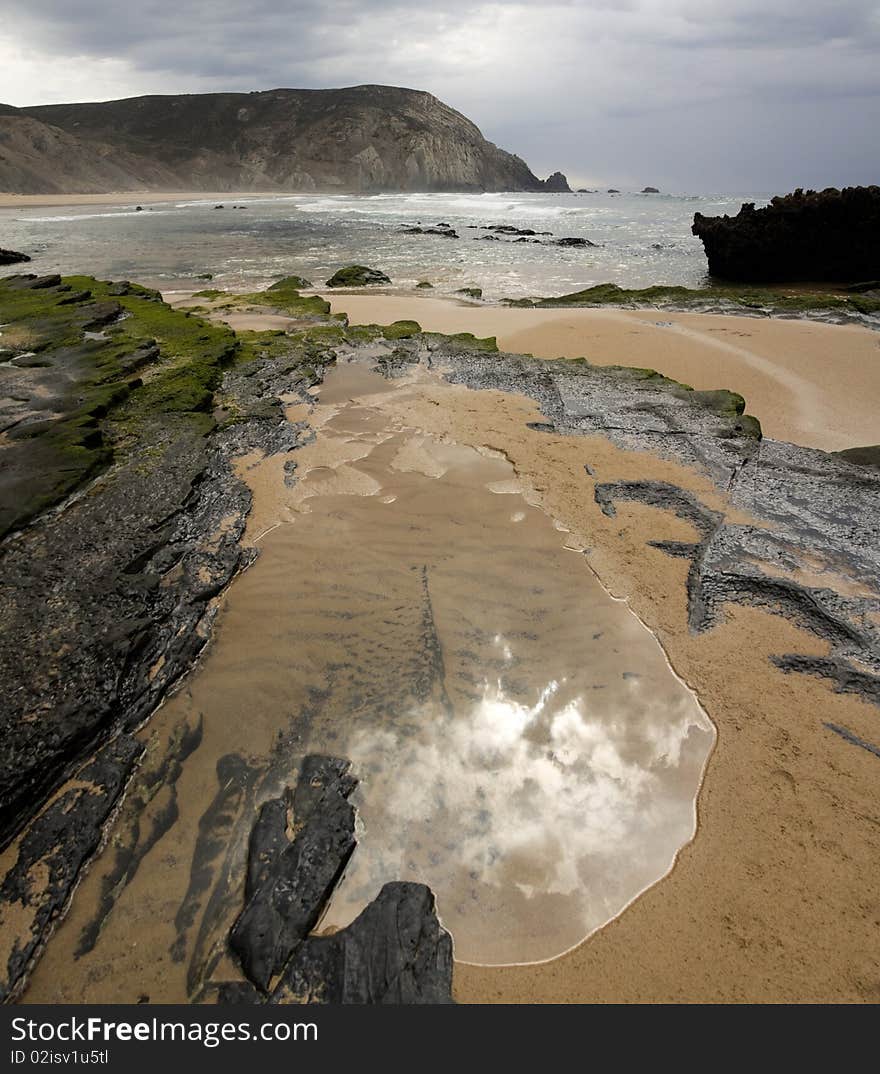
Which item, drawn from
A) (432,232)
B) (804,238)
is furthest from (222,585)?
(432,232)

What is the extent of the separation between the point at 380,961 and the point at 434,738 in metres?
1.03

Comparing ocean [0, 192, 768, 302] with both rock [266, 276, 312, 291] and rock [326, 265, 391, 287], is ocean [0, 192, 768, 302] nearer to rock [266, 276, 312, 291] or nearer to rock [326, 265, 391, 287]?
rock [326, 265, 391, 287]

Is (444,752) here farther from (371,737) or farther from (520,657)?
(520,657)

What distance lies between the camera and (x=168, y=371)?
826 centimetres

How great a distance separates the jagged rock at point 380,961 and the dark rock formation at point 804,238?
21558 mm

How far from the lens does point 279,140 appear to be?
309 feet

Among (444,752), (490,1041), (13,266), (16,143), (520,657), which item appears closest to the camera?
(490,1041)

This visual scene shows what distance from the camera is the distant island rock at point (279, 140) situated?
288 ft

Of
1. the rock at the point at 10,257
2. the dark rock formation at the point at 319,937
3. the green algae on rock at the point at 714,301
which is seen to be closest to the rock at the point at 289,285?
the green algae on rock at the point at 714,301

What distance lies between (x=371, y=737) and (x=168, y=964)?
1231 mm

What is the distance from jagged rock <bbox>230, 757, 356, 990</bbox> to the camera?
2.25 m

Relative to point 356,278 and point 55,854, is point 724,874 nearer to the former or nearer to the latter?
point 55,854

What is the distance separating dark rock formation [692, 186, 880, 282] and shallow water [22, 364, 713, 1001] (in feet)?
63.0

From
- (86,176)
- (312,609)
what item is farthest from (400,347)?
(86,176)
